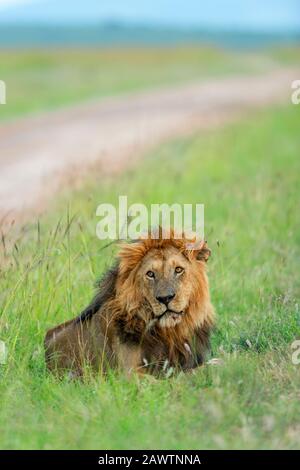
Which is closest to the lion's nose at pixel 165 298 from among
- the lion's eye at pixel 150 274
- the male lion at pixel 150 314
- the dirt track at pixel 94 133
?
the male lion at pixel 150 314

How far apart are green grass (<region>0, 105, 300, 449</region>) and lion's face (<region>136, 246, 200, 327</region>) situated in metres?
0.33

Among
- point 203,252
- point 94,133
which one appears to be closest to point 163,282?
point 203,252

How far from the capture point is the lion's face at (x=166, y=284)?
19.4 ft

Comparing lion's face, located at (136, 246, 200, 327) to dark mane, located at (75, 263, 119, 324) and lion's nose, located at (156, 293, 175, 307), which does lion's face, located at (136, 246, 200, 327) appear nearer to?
lion's nose, located at (156, 293, 175, 307)

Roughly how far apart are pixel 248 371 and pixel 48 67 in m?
48.8

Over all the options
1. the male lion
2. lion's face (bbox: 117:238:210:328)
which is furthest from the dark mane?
lion's face (bbox: 117:238:210:328)

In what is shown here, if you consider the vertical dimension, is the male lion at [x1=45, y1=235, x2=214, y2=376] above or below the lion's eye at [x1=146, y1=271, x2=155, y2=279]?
below

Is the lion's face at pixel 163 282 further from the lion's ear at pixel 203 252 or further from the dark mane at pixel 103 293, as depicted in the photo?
the dark mane at pixel 103 293

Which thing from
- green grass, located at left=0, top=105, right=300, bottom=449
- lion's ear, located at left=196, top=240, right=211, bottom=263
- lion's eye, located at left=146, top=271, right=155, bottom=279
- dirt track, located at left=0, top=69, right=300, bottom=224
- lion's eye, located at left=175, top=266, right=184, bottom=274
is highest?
dirt track, located at left=0, top=69, right=300, bottom=224

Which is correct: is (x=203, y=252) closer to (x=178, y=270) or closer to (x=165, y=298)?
(x=178, y=270)

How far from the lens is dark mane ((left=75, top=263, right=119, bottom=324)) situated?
20.4 feet

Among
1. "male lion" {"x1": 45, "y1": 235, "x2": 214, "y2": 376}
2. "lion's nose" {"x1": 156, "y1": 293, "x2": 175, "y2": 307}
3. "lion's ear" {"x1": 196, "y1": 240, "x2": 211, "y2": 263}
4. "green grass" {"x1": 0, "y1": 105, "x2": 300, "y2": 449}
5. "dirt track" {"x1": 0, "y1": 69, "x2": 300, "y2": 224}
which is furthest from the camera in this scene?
"dirt track" {"x1": 0, "y1": 69, "x2": 300, "y2": 224}

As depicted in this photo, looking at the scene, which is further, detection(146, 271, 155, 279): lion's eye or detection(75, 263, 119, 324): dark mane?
detection(75, 263, 119, 324): dark mane
